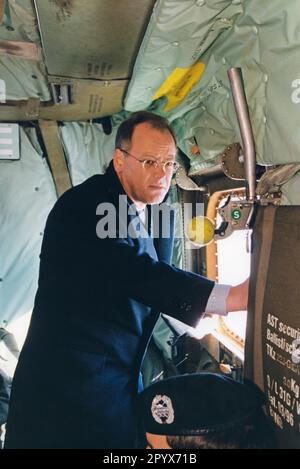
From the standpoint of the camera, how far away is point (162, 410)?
43.8 inches

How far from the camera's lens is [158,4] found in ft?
4.30

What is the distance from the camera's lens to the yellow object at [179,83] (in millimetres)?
1840

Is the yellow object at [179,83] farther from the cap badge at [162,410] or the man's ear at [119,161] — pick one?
the cap badge at [162,410]

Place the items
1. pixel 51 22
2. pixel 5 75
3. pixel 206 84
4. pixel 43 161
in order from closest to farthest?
1. pixel 51 22
2. pixel 206 84
3. pixel 5 75
4. pixel 43 161

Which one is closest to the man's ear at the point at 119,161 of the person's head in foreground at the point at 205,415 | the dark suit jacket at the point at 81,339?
the dark suit jacket at the point at 81,339

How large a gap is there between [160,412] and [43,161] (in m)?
2.53

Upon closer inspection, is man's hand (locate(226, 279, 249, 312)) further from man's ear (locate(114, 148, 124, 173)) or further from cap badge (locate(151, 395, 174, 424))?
man's ear (locate(114, 148, 124, 173))

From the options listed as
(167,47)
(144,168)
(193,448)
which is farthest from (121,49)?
(193,448)

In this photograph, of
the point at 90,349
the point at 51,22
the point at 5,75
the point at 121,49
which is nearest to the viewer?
A: the point at 90,349

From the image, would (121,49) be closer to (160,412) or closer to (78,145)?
(78,145)

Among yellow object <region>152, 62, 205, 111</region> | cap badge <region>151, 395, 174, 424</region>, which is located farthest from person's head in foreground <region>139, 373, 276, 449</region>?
yellow object <region>152, 62, 205, 111</region>

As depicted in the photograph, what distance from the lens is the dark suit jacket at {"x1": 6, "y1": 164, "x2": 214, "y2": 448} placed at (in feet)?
4.54

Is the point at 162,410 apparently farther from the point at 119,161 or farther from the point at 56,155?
the point at 56,155

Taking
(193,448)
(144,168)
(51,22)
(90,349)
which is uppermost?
(51,22)
